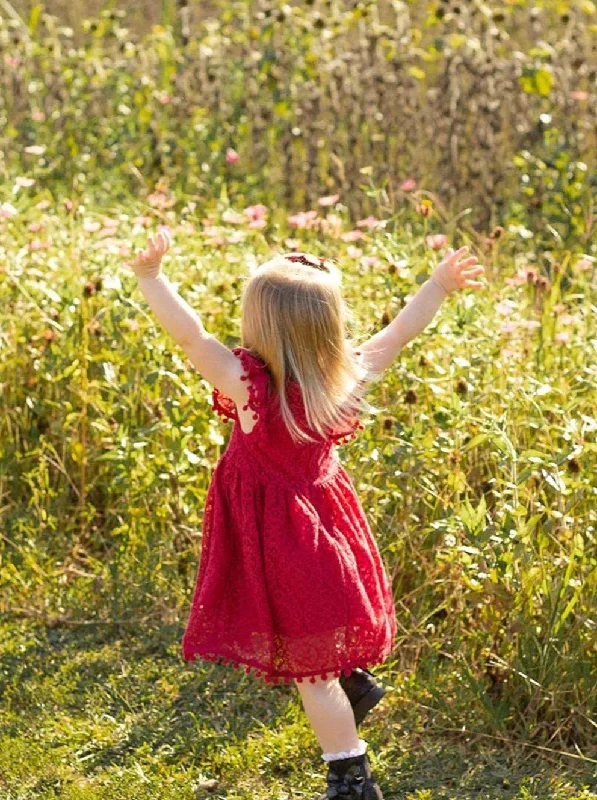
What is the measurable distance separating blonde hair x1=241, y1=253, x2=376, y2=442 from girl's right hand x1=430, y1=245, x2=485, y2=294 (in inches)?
11.3

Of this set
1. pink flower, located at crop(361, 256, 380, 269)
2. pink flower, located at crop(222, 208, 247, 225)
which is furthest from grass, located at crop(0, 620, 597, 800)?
pink flower, located at crop(222, 208, 247, 225)

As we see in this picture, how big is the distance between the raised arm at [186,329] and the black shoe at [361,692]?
67 centimetres

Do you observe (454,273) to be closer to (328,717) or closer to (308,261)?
(308,261)

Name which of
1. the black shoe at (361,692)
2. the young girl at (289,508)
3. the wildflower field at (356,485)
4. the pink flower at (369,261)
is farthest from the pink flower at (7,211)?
the black shoe at (361,692)

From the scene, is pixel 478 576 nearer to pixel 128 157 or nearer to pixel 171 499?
pixel 171 499

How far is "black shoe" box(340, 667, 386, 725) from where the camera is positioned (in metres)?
3.07

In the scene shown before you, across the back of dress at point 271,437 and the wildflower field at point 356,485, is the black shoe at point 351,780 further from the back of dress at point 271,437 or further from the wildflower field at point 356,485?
the back of dress at point 271,437

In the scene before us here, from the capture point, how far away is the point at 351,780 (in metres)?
2.91

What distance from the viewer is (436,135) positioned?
6.72 meters

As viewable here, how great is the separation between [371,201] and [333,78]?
661 millimetres

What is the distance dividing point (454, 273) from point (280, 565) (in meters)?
0.73

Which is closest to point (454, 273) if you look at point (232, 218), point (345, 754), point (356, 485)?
point (356, 485)

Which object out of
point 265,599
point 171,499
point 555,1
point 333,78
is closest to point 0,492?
point 171,499

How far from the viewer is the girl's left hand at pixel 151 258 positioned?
9.36 ft
